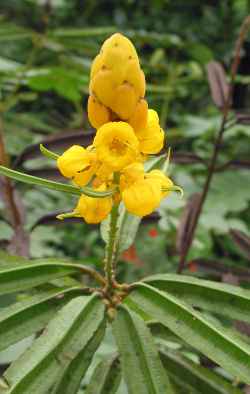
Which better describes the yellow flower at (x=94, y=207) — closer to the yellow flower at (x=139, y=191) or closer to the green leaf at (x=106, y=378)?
the yellow flower at (x=139, y=191)

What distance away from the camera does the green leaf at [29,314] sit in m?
0.70

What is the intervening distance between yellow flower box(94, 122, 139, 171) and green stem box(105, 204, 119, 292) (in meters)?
0.09

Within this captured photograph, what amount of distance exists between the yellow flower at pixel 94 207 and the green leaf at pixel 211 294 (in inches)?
5.4

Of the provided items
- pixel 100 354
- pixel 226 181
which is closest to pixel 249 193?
pixel 226 181

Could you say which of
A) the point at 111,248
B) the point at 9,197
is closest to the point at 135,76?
the point at 111,248

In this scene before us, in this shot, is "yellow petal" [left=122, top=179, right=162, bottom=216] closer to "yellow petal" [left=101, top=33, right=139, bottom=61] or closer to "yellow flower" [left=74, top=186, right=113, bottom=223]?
"yellow flower" [left=74, top=186, right=113, bottom=223]

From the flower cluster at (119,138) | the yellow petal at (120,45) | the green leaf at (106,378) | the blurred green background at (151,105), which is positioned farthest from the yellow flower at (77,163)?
the blurred green background at (151,105)

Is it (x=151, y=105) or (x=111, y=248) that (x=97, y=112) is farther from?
(x=151, y=105)

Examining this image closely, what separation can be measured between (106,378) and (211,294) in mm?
221

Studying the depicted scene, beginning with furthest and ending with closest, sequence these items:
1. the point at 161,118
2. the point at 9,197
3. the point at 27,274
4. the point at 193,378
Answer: the point at 161,118
the point at 9,197
the point at 193,378
the point at 27,274

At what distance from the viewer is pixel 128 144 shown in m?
0.65

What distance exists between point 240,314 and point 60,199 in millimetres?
1285

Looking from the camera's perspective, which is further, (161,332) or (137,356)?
(161,332)

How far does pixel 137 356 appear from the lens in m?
0.72
